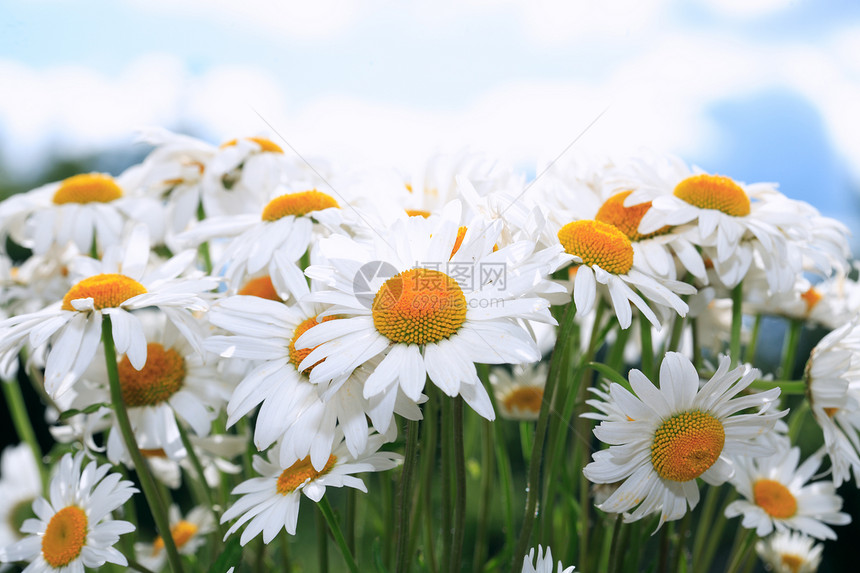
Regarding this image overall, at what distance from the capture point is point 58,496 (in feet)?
1.74

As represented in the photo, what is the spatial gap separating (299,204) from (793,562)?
0.71m

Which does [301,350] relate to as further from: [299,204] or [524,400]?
[524,400]

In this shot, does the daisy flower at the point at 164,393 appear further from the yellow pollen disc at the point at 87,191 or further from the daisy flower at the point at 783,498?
the daisy flower at the point at 783,498

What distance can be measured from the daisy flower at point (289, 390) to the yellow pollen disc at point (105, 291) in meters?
0.09

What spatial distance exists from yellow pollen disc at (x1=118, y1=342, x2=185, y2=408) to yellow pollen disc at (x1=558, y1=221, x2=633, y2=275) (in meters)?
0.35

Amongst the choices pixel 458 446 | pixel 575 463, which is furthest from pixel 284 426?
pixel 575 463

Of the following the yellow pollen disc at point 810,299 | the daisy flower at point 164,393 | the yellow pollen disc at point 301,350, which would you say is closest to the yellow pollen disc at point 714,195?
the yellow pollen disc at point 810,299

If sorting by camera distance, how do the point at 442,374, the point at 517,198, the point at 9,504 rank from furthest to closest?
1. the point at 9,504
2. the point at 517,198
3. the point at 442,374

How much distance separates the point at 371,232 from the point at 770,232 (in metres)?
0.33

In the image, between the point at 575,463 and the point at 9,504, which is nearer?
the point at 575,463

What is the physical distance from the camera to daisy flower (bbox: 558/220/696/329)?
44 centimetres

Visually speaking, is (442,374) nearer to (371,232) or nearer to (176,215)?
(371,232)

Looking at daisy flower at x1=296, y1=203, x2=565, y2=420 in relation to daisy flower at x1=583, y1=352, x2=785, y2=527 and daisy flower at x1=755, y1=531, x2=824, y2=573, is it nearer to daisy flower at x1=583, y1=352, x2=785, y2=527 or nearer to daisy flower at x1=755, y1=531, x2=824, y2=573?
daisy flower at x1=583, y1=352, x2=785, y2=527

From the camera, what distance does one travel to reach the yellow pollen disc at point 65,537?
1.61 feet
